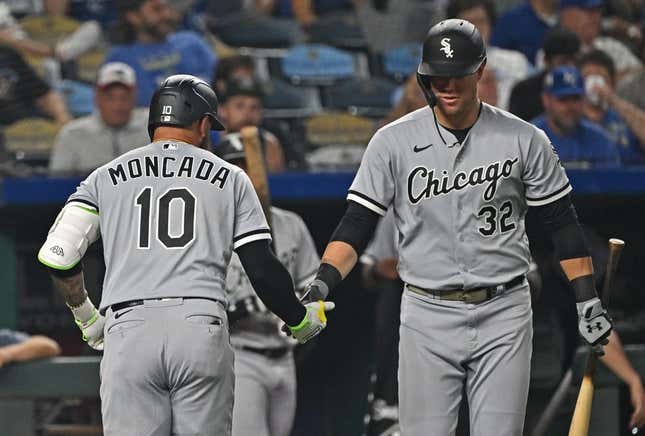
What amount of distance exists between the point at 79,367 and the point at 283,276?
1.87 m

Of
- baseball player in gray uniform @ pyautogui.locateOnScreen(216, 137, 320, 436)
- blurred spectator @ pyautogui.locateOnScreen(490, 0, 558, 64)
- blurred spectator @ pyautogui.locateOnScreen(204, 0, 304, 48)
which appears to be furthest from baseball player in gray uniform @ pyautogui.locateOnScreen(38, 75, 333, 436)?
blurred spectator @ pyautogui.locateOnScreen(204, 0, 304, 48)

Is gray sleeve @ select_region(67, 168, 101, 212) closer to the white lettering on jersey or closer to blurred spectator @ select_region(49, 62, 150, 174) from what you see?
the white lettering on jersey

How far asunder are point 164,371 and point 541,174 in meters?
1.34

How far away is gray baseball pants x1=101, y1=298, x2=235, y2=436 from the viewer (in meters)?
4.20

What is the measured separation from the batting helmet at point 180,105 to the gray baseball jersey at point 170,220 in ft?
0.37

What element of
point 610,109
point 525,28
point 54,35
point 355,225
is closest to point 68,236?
point 355,225

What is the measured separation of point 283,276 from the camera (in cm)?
439

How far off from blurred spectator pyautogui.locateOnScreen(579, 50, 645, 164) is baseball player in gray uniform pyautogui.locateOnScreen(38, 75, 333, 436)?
3.38m

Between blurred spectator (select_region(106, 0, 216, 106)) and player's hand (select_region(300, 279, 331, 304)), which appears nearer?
player's hand (select_region(300, 279, 331, 304))

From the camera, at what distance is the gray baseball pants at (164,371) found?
420 centimetres

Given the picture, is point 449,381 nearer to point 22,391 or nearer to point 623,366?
point 623,366

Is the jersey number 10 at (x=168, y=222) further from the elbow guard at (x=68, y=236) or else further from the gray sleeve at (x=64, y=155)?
the gray sleeve at (x=64, y=155)

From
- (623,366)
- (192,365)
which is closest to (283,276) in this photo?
(192,365)

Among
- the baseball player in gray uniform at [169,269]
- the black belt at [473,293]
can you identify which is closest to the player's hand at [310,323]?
the baseball player in gray uniform at [169,269]
